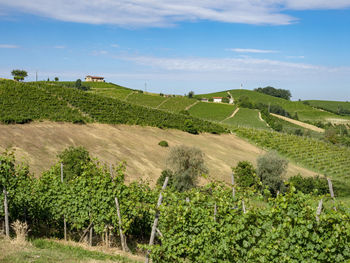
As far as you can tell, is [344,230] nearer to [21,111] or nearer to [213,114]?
[21,111]

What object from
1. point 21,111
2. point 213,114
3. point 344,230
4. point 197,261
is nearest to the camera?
point 344,230

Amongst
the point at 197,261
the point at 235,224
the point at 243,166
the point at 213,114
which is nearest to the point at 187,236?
the point at 197,261

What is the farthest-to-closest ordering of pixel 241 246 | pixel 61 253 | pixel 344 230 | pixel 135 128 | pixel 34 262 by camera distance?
pixel 135 128 < pixel 61 253 < pixel 34 262 < pixel 241 246 < pixel 344 230

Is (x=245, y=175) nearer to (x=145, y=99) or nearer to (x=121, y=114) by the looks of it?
(x=121, y=114)

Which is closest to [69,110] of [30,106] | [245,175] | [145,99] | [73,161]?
[30,106]

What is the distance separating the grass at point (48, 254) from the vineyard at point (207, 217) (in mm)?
1565

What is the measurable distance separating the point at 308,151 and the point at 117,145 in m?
37.4

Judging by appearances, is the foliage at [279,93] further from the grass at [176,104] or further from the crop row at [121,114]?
the crop row at [121,114]

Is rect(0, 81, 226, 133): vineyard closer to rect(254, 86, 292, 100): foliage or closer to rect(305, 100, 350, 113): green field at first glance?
rect(305, 100, 350, 113): green field

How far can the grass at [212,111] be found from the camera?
93.9 m

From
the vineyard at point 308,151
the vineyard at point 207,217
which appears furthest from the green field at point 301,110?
the vineyard at point 207,217

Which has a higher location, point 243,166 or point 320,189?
point 243,166

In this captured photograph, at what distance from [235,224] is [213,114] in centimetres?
8838

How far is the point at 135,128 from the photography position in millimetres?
53594
